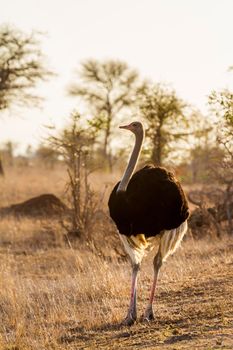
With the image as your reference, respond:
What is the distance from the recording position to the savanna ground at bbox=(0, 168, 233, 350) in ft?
19.9

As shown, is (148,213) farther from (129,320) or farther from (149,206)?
(129,320)

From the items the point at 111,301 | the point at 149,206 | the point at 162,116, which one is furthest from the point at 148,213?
the point at 162,116

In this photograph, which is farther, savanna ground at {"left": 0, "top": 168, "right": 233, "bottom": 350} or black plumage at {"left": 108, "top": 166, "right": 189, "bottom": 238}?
black plumage at {"left": 108, "top": 166, "right": 189, "bottom": 238}

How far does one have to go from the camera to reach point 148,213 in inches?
268

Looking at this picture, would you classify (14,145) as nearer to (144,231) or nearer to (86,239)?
(86,239)

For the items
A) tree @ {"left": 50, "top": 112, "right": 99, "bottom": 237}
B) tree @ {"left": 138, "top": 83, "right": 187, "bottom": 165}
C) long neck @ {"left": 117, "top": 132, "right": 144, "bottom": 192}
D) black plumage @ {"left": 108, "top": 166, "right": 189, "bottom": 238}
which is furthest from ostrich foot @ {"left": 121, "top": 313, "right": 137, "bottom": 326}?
tree @ {"left": 138, "top": 83, "right": 187, "bottom": 165}

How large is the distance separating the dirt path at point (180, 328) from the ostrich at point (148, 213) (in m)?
0.30

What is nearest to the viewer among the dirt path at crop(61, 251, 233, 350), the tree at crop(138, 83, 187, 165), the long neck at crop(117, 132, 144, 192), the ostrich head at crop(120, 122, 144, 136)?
the dirt path at crop(61, 251, 233, 350)

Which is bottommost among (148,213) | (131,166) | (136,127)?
(148,213)

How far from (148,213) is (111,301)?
1.34 m

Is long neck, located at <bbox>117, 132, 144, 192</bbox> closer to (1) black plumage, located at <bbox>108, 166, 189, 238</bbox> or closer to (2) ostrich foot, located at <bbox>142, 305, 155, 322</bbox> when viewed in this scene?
(1) black plumage, located at <bbox>108, 166, 189, 238</bbox>

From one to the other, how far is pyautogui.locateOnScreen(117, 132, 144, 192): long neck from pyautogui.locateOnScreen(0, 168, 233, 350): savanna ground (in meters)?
1.15

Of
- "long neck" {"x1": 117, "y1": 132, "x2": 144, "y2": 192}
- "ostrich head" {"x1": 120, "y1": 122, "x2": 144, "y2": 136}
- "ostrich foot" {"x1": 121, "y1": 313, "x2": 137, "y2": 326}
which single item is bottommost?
"ostrich foot" {"x1": 121, "y1": 313, "x2": 137, "y2": 326}

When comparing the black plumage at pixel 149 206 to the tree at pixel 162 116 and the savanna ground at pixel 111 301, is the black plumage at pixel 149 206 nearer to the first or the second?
the savanna ground at pixel 111 301
